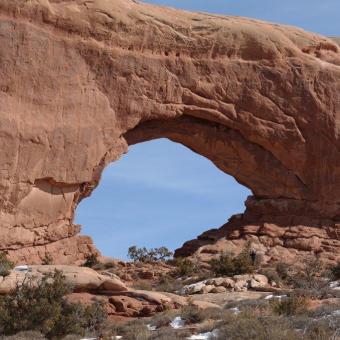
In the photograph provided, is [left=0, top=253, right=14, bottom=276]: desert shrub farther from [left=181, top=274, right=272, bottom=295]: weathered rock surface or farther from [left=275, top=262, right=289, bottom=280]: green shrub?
[left=275, top=262, right=289, bottom=280]: green shrub

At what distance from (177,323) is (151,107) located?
1160cm

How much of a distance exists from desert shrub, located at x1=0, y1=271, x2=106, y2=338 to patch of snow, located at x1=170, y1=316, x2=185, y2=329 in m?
1.42

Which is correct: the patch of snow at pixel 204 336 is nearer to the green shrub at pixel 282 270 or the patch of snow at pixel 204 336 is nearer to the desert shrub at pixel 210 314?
the desert shrub at pixel 210 314

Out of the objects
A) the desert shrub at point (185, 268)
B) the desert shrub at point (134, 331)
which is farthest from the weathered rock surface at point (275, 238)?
the desert shrub at point (134, 331)

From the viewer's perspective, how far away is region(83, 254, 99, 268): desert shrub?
987 inches

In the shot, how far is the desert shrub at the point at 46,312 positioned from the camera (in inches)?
601

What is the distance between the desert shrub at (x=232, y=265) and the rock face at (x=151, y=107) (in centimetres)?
357

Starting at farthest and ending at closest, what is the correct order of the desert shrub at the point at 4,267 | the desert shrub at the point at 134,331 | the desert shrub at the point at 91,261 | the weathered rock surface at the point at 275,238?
1. the weathered rock surface at the point at 275,238
2. the desert shrub at the point at 91,261
3. the desert shrub at the point at 4,267
4. the desert shrub at the point at 134,331

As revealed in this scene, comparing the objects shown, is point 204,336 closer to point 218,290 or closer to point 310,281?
point 218,290

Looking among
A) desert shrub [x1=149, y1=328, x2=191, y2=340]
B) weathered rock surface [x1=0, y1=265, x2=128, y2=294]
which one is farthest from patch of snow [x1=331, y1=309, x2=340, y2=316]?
weathered rock surface [x1=0, y1=265, x2=128, y2=294]

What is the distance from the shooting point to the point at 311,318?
1430 centimetres

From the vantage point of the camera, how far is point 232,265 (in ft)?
77.7

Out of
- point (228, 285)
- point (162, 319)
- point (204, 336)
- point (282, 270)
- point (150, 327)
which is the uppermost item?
point (282, 270)

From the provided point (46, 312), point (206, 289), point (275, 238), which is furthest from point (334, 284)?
point (46, 312)
